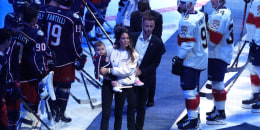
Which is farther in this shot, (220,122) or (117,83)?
(220,122)

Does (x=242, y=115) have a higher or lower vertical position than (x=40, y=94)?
lower

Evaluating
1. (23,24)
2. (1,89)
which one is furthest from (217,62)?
(1,89)

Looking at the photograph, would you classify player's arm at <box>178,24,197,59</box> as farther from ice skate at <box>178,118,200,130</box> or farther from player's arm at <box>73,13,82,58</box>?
player's arm at <box>73,13,82,58</box>

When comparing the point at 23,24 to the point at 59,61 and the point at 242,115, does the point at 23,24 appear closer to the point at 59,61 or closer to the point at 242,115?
the point at 59,61

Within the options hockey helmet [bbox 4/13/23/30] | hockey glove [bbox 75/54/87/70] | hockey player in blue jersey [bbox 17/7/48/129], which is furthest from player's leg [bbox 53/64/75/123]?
hockey helmet [bbox 4/13/23/30]

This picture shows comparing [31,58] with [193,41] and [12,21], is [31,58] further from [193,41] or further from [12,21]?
[193,41]

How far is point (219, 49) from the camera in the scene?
6.27 m

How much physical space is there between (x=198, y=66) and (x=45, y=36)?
1.79 meters

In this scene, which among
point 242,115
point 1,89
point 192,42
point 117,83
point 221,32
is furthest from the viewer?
point 242,115

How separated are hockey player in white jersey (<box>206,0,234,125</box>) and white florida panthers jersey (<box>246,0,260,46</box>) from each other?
0.63 metres

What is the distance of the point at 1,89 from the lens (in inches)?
179

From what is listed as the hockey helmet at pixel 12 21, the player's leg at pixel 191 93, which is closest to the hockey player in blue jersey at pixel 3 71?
the hockey helmet at pixel 12 21

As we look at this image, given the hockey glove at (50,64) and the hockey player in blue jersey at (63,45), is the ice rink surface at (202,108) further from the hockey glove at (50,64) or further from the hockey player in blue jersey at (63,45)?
the hockey glove at (50,64)

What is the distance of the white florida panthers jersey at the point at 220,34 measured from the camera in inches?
242
